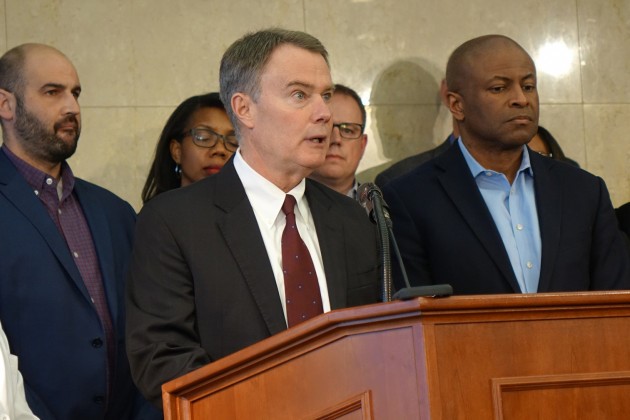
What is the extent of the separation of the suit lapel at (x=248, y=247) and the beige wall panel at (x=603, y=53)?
324cm

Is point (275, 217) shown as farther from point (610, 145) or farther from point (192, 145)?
point (610, 145)

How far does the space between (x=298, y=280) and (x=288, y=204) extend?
244 millimetres

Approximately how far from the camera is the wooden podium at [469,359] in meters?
2.10

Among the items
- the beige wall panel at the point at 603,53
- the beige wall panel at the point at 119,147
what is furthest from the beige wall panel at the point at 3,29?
the beige wall panel at the point at 603,53

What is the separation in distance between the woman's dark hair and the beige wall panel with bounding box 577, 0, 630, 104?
220 centimetres

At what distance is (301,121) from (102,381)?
1.12 metres

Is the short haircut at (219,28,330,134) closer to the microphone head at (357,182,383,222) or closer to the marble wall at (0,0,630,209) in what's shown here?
the microphone head at (357,182,383,222)

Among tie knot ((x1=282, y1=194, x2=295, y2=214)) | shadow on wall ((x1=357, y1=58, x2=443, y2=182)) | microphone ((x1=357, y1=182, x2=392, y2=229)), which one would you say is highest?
shadow on wall ((x1=357, y1=58, x2=443, y2=182))

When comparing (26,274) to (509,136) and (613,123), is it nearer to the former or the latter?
(509,136)

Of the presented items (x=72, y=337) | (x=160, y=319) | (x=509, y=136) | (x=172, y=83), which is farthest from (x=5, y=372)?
(x=172, y=83)

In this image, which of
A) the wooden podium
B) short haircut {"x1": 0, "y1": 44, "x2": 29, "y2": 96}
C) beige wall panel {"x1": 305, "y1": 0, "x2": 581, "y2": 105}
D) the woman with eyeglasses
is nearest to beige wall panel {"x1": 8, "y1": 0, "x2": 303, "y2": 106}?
beige wall panel {"x1": 305, "y1": 0, "x2": 581, "y2": 105}

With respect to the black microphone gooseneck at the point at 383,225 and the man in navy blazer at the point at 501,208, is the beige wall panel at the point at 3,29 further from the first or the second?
the black microphone gooseneck at the point at 383,225

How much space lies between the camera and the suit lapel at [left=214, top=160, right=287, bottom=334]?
2998 millimetres

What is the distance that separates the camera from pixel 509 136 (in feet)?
12.9
